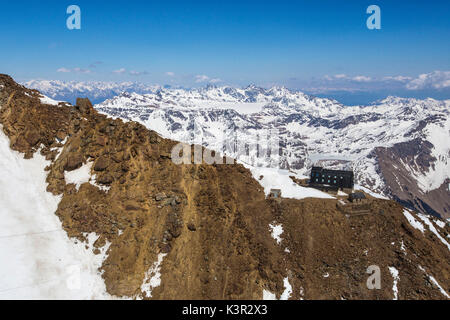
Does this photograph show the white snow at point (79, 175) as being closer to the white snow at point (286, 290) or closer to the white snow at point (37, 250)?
the white snow at point (37, 250)

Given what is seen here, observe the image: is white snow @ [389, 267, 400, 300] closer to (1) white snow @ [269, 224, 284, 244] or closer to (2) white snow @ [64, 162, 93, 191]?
(1) white snow @ [269, 224, 284, 244]

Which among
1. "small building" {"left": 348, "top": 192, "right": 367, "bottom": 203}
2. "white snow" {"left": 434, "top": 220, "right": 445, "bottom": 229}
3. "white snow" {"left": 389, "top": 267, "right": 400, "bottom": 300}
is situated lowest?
"white snow" {"left": 389, "top": 267, "right": 400, "bottom": 300}

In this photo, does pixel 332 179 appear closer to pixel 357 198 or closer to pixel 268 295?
pixel 357 198

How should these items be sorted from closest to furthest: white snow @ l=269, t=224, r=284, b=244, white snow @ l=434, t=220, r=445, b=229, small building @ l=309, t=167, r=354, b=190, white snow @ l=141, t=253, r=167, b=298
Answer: white snow @ l=141, t=253, r=167, b=298, white snow @ l=269, t=224, r=284, b=244, white snow @ l=434, t=220, r=445, b=229, small building @ l=309, t=167, r=354, b=190

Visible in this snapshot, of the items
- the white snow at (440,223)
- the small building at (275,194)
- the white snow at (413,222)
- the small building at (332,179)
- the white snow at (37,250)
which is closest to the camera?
the white snow at (37,250)

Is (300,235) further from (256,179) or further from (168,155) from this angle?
(168,155)

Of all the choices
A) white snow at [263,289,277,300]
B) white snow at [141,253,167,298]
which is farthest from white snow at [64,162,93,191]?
white snow at [263,289,277,300]

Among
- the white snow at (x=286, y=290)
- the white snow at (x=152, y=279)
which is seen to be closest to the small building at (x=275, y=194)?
the white snow at (x=286, y=290)
